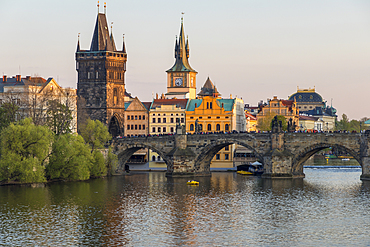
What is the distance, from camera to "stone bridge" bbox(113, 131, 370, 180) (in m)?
96.5

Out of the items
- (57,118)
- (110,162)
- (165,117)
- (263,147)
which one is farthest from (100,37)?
(263,147)

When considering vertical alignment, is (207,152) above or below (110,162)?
above

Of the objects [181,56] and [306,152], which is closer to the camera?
[306,152]

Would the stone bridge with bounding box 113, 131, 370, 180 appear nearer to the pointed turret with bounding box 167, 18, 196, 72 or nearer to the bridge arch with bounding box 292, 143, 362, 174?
the bridge arch with bounding box 292, 143, 362, 174

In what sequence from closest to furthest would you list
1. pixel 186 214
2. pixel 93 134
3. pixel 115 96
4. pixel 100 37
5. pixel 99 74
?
pixel 186 214 < pixel 93 134 < pixel 99 74 < pixel 100 37 < pixel 115 96

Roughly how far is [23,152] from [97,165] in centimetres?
1898

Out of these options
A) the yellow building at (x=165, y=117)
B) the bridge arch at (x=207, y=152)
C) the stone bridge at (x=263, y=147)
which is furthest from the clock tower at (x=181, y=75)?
the bridge arch at (x=207, y=152)

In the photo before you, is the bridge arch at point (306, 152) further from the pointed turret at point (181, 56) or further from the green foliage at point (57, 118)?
the pointed turret at point (181, 56)

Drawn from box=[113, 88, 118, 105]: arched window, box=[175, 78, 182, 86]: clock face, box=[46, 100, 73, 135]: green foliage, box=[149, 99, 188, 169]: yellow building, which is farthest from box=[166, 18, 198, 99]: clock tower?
box=[46, 100, 73, 135]: green foliage

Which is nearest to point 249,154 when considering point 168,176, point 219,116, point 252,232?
point 219,116

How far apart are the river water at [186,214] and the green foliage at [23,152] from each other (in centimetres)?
216

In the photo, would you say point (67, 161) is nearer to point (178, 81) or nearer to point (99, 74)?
point (99, 74)

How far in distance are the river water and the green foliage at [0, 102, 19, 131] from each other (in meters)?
13.1

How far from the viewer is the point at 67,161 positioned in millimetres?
92250
